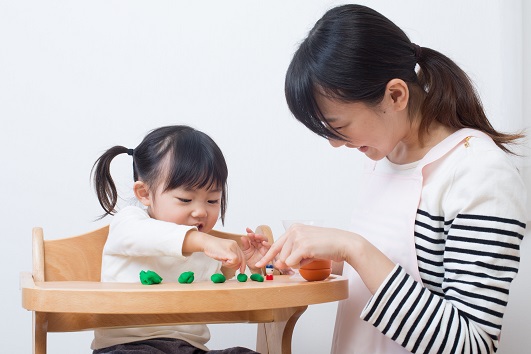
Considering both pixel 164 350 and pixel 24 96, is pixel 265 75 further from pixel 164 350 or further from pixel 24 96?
pixel 164 350

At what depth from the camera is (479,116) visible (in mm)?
1240

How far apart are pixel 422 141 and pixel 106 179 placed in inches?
28.7

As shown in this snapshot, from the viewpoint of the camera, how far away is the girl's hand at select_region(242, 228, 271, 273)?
1418mm

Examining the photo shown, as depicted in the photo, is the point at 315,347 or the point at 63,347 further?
the point at 315,347

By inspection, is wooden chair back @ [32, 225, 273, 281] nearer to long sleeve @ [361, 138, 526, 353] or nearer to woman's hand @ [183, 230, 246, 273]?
woman's hand @ [183, 230, 246, 273]

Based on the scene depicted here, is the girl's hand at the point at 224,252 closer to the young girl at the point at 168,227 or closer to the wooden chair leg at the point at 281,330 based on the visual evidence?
the young girl at the point at 168,227

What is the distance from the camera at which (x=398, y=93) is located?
47.1 inches

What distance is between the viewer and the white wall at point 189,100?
1851mm

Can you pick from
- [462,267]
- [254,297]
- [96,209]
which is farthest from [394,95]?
[96,209]

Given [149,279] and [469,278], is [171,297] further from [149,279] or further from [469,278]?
[469,278]

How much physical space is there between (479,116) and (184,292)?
0.61 m

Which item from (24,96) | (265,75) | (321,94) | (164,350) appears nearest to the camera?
(321,94)

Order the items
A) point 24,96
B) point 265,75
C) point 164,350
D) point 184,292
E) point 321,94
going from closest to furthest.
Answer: point 184,292 < point 321,94 < point 164,350 < point 24,96 < point 265,75

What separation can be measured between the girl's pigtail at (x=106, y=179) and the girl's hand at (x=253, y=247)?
35cm
